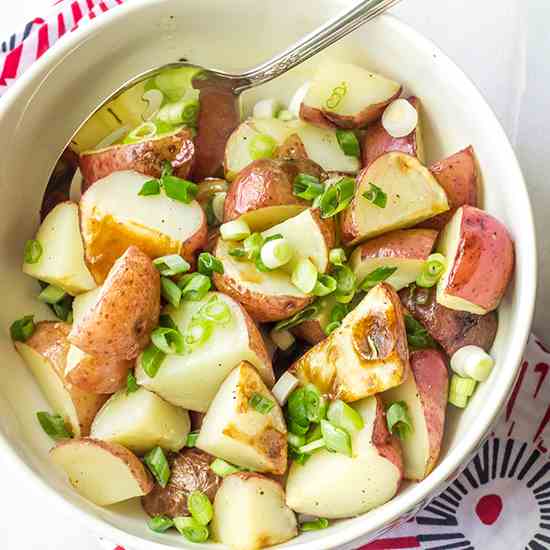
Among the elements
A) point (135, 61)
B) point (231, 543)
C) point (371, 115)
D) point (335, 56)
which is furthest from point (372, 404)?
point (135, 61)

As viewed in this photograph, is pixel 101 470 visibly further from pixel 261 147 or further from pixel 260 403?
pixel 261 147

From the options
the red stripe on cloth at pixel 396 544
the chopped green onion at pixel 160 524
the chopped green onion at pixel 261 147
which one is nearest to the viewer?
the chopped green onion at pixel 160 524

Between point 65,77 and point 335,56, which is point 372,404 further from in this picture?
point 65,77

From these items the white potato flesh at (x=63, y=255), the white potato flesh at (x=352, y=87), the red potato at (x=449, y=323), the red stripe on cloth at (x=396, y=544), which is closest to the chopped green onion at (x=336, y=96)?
the white potato flesh at (x=352, y=87)

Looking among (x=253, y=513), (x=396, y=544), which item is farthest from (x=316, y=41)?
(x=396, y=544)

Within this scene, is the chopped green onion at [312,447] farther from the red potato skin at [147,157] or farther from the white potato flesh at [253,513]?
the red potato skin at [147,157]

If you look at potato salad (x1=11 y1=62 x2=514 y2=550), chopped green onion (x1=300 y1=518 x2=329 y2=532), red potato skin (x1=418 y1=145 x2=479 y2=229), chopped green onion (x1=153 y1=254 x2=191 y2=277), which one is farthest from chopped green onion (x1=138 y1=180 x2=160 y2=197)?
chopped green onion (x1=300 y1=518 x2=329 y2=532)
